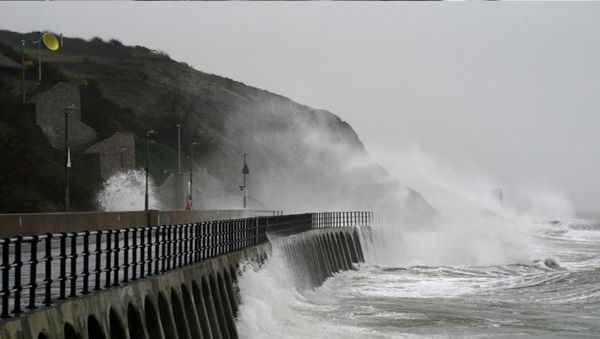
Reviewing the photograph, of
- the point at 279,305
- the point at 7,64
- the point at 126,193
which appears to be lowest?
the point at 279,305

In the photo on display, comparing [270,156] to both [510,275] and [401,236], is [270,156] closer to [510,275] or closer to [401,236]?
[401,236]

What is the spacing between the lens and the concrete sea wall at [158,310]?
35.3 ft

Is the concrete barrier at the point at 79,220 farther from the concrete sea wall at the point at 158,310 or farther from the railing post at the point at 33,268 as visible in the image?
the railing post at the point at 33,268

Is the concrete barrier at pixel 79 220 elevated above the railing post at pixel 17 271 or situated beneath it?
elevated above

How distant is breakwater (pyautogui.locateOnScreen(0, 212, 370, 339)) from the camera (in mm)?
10570

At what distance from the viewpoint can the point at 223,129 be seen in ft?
561

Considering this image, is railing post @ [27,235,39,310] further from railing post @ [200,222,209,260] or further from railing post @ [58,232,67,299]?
railing post @ [200,222,209,260]

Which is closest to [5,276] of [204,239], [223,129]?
[204,239]

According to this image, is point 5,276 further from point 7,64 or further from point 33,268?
point 7,64

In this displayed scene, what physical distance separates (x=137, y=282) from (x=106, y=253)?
82 centimetres

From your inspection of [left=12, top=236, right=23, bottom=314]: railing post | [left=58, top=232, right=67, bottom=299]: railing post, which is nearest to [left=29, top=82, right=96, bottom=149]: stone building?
[left=58, top=232, right=67, bottom=299]: railing post

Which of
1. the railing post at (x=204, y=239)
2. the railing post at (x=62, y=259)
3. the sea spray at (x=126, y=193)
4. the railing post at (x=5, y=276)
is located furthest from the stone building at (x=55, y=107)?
the railing post at (x=5, y=276)

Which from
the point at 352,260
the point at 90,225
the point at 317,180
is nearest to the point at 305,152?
the point at 317,180

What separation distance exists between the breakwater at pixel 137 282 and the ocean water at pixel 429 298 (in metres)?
0.90
